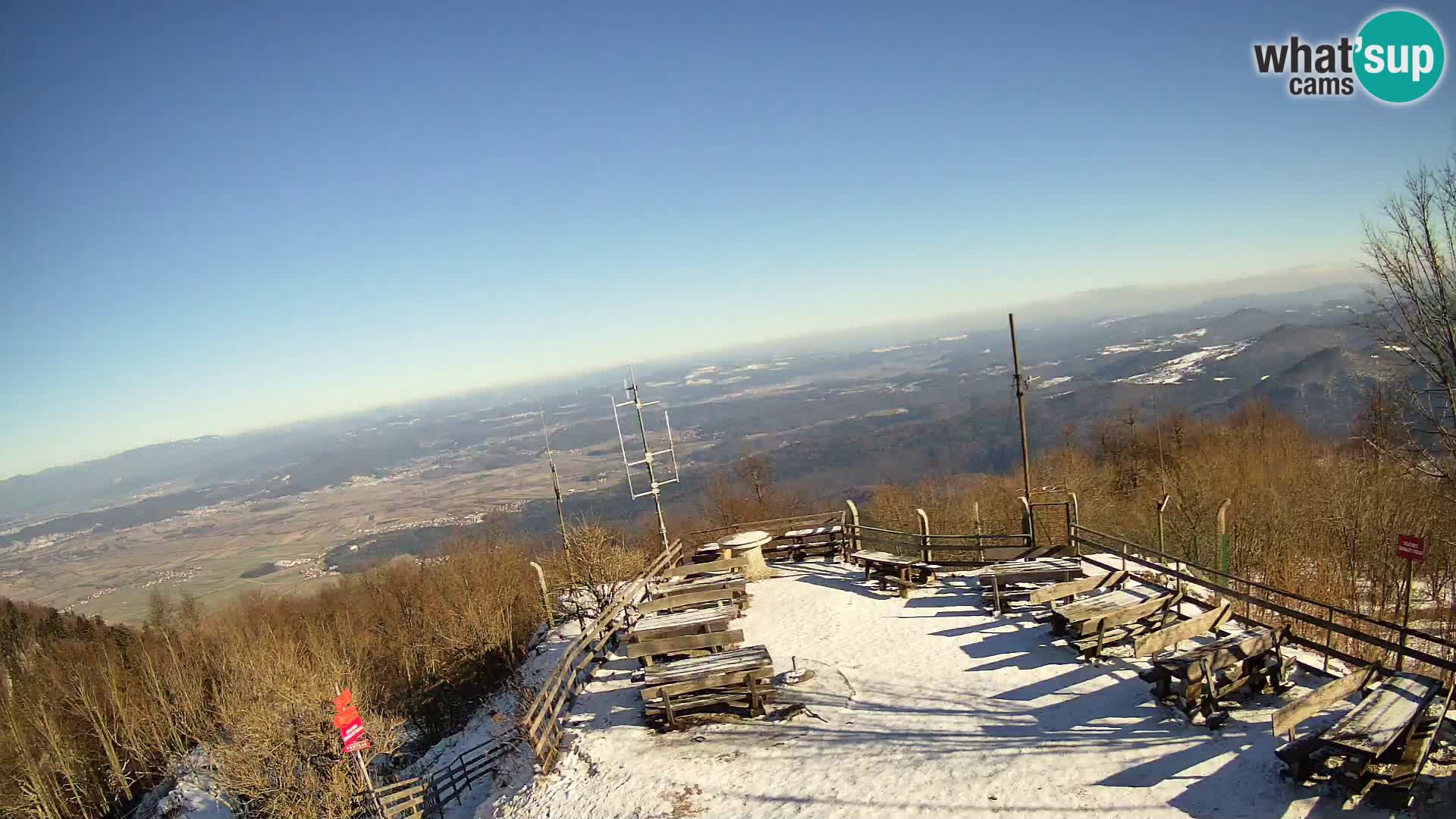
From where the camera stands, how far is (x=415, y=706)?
2980cm

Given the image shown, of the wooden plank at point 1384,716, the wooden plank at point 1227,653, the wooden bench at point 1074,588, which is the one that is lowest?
the wooden bench at point 1074,588

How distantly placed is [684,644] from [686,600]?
2323 millimetres

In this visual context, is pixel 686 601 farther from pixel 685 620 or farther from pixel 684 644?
pixel 684 644

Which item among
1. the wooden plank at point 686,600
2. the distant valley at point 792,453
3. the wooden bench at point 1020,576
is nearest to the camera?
the wooden bench at point 1020,576

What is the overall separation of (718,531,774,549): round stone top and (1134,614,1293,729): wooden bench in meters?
11.1

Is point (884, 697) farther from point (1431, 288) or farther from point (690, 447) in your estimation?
point (690, 447)

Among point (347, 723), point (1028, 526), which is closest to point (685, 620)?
point (347, 723)

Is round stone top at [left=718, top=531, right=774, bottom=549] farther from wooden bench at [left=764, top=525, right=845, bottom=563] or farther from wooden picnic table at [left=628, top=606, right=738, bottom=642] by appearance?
wooden picnic table at [left=628, top=606, right=738, bottom=642]

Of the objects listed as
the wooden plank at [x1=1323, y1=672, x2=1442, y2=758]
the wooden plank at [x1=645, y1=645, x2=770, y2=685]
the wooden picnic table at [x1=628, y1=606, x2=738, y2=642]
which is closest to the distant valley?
the wooden picnic table at [x1=628, y1=606, x2=738, y2=642]

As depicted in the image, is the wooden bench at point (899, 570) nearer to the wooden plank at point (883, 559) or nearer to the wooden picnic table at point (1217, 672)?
the wooden plank at point (883, 559)

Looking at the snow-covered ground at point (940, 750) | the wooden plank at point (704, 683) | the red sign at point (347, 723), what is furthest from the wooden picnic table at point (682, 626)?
the red sign at point (347, 723)

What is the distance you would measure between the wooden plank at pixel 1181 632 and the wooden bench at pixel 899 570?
6.23m

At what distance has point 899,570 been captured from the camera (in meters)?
17.2

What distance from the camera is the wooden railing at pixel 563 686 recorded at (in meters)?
10.8
